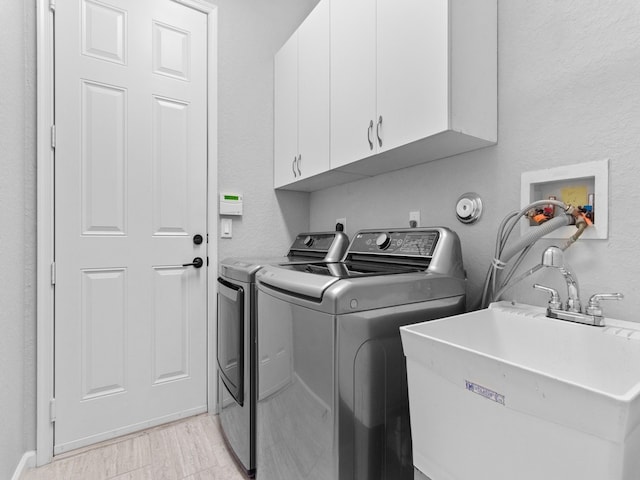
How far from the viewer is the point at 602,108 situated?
38.5 inches

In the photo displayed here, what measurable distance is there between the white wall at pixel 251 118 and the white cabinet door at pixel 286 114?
0.07 metres

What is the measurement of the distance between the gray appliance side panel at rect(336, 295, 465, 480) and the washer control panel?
297mm

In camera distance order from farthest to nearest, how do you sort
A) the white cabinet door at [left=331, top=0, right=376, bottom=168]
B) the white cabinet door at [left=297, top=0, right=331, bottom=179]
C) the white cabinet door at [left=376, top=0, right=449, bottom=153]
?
the white cabinet door at [left=297, top=0, right=331, bottom=179] → the white cabinet door at [left=331, top=0, right=376, bottom=168] → the white cabinet door at [left=376, top=0, right=449, bottom=153]

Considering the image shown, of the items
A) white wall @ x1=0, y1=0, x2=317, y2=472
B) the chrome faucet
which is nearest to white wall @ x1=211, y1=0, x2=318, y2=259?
white wall @ x1=0, y1=0, x2=317, y2=472

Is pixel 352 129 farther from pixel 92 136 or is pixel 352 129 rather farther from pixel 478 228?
pixel 92 136

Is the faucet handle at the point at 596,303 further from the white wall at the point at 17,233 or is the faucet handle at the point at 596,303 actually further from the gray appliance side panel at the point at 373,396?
the white wall at the point at 17,233

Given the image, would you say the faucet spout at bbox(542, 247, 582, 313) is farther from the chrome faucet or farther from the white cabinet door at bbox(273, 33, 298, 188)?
the white cabinet door at bbox(273, 33, 298, 188)

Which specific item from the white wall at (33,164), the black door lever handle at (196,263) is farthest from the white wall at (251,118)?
the black door lever handle at (196,263)

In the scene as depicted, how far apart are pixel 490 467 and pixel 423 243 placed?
0.80 m

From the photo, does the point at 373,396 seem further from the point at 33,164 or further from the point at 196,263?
the point at 33,164

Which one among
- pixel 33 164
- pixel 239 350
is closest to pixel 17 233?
Result: pixel 33 164

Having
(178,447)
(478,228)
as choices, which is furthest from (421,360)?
(178,447)

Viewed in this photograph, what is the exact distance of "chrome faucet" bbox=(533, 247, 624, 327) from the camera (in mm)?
885

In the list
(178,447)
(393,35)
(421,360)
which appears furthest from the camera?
(178,447)
